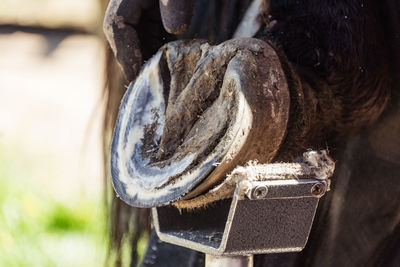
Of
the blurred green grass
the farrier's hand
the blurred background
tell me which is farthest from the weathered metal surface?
the blurred green grass

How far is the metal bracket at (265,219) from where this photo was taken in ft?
2.78

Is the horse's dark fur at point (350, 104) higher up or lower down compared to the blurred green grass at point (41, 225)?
higher up

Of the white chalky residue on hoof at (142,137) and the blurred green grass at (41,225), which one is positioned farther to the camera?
the blurred green grass at (41,225)

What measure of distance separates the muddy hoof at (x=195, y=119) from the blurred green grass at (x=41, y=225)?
1.16 meters

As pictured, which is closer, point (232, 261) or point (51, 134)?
point (232, 261)

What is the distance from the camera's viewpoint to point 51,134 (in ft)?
10.9

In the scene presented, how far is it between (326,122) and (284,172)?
25 centimetres

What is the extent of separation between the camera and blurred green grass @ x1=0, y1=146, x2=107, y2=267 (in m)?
2.27

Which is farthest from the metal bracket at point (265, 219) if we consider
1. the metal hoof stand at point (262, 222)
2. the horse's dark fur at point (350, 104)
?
the horse's dark fur at point (350, 104)

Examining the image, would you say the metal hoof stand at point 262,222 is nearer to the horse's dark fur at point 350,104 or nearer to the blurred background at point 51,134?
the horse's dark fur at point 350,104

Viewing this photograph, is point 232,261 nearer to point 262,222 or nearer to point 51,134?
point 262,222

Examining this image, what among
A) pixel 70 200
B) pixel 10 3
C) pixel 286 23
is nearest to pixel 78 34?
pixel 10 3

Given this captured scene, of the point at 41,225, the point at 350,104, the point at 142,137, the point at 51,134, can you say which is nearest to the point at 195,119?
the point at 142,137

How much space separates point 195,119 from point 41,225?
1.60 meters
